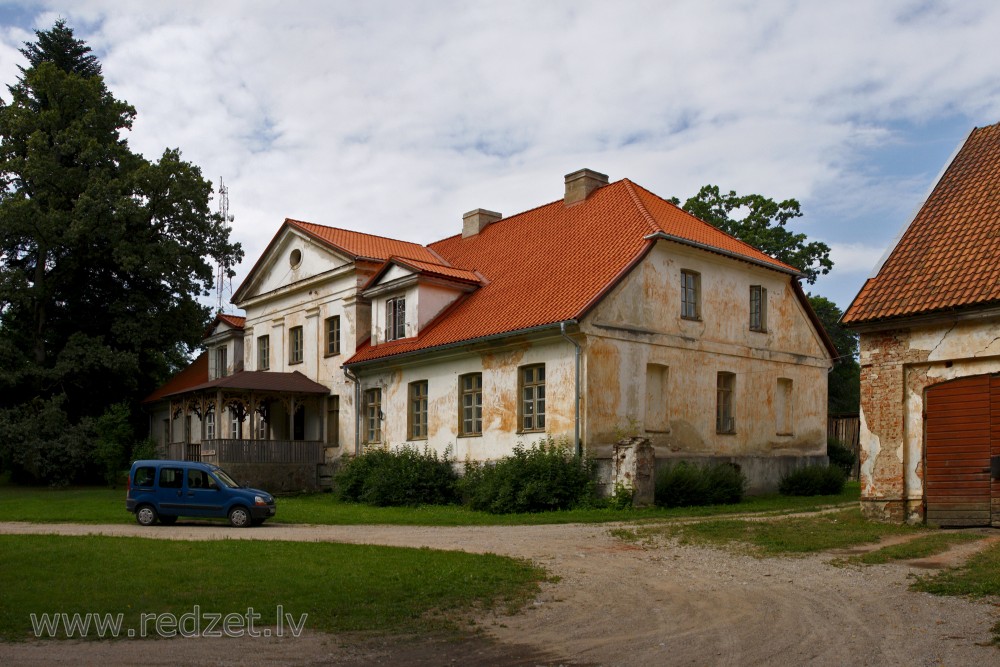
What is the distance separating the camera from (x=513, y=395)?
2348 cm

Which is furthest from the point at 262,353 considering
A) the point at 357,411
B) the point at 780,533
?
the point at 780,533

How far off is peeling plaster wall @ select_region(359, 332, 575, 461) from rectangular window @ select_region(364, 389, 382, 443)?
675 millimetres

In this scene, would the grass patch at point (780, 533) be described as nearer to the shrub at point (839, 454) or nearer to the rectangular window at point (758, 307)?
the rectangular window at point (758, 307)

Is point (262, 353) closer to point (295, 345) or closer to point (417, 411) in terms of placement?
point (295, 345)

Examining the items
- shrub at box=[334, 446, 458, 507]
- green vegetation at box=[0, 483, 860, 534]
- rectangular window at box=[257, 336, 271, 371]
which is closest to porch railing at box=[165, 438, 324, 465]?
green vegetation at box=[0, 483, 860, 534]

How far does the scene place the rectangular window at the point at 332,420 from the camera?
1210 inches

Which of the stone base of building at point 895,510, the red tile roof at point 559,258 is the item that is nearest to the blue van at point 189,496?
the red tile roof at point 559,258

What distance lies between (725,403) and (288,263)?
1587 centimetres

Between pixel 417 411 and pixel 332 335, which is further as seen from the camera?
pixel 332 335

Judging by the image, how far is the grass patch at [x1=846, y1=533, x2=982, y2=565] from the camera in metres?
12.8

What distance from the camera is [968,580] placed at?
1070cm

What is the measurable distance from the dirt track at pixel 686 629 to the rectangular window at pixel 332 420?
61.4 feet

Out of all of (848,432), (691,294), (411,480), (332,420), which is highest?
(691,294)

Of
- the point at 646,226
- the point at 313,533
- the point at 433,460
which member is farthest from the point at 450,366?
the point at 313,533
